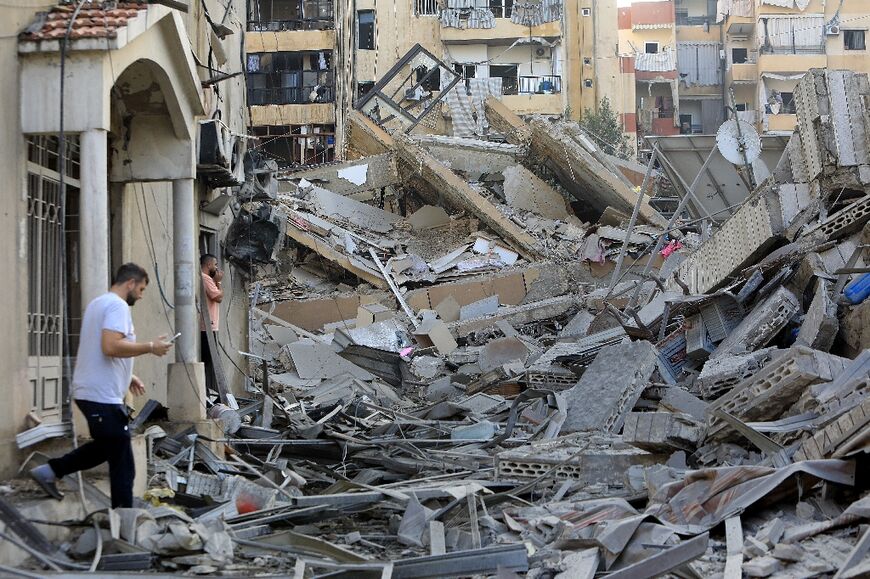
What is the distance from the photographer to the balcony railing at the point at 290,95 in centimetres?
3853

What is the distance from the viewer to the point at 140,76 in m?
9.73

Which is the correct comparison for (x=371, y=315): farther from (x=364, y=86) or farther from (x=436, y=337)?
(x=364, y=86)

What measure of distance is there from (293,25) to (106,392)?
112ft

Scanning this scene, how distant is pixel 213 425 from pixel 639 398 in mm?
4701

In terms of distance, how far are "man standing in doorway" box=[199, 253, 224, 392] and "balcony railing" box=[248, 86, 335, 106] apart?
26.1 metres

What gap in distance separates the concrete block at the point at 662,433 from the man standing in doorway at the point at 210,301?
556 cm

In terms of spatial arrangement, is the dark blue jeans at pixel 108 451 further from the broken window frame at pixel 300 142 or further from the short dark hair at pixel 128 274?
the broken window frame at pixel 300 142

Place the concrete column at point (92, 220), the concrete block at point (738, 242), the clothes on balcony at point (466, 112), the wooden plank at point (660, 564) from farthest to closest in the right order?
the clothes on balcony at point (466, 112)
the concrete block at point (738, 242)
the concrete column at point (92, 220)
the wooden plank at point (660, 564)

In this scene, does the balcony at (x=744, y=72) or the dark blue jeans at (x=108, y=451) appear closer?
the dark blue jeans at (x=108, y=451)

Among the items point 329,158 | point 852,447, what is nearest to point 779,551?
point 852,447

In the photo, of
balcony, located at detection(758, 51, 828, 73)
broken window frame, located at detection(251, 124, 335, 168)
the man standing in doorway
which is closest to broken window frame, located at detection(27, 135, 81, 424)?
the man standing in doorway

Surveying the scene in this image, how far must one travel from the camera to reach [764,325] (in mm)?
12516

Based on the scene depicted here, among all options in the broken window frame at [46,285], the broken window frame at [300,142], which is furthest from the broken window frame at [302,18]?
the broken window frame at [46,285]

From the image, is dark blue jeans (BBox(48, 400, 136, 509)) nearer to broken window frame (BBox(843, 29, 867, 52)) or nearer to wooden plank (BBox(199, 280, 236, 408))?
wooden plank (BBox(199, 280, 236, 408))
